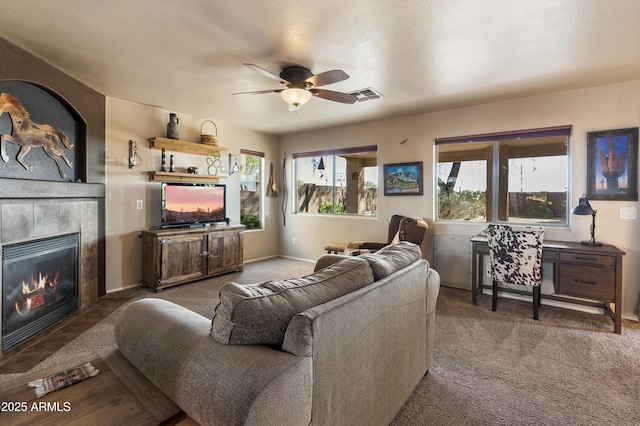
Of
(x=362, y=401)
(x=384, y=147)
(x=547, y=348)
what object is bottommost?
(x=547, y=348)

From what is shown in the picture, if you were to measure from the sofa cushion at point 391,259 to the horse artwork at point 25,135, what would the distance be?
3.08 meters

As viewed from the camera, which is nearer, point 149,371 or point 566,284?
point 149,371

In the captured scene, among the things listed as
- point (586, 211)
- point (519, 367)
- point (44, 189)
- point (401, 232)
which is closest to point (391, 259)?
point (519, 367)

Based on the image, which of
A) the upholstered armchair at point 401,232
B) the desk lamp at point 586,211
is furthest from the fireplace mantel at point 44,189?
the desk lamp at point 586,211

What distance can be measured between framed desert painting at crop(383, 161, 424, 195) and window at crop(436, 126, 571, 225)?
0.30 meters

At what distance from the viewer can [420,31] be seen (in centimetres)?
229

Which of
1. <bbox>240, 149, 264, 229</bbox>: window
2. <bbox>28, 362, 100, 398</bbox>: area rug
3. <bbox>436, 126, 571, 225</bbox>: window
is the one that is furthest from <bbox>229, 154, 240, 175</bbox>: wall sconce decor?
<bbox>28, 362, 100, 398</bbox>: area rug

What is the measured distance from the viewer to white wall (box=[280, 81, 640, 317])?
3.31 metres

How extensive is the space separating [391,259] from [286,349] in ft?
3.23

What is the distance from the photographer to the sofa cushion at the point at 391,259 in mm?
1665

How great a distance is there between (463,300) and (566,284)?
1050mm

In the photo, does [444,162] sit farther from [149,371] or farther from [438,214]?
[149,371]

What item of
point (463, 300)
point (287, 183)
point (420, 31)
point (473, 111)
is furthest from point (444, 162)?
point (287, 183)

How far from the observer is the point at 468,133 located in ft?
13.8
